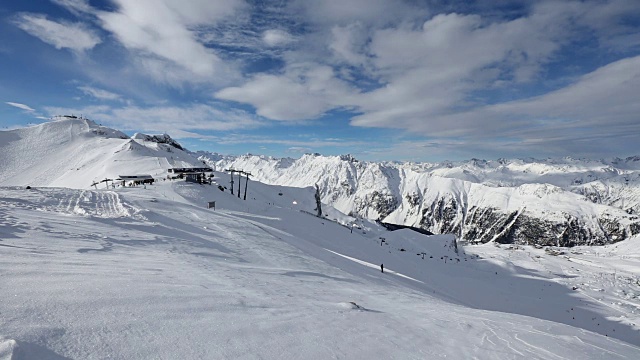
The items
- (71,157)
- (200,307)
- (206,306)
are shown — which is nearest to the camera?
(200,307)

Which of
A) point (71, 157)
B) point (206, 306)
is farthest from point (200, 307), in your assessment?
point (71, 157)

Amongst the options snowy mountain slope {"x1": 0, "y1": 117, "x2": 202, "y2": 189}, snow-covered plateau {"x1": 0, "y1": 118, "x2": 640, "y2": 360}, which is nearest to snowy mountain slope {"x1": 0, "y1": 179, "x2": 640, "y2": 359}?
snow-covered plateau {"x1": 0, "y1": 118, "x2": 640, "y2": 360}

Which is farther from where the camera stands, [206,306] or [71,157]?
[71,157]

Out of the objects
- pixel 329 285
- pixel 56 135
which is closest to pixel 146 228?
pixel 329 285

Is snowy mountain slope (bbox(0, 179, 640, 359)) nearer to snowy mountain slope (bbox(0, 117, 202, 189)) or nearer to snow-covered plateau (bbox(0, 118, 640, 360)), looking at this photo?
snow-covered plateau (bbox(0, 118, 640, 360))

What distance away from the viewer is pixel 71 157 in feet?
258

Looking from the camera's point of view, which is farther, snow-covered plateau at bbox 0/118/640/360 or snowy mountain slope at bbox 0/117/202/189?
snowy mountain slope at bbox 0/117/202/189

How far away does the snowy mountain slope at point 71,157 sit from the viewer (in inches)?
2367

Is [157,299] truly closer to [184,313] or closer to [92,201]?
[184,313]

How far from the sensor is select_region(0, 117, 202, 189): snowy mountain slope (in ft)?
197

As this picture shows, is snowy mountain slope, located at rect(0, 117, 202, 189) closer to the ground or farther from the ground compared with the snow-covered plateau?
farther from the ground

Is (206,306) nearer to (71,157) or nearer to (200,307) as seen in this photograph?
(200,307)

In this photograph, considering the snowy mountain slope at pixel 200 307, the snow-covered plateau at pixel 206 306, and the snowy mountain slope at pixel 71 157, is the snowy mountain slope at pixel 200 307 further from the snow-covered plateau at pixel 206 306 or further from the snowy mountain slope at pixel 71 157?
the snowy mountain slope at pixel 71 157

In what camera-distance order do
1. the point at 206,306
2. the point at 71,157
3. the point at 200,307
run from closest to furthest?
1. the point at 200,307
2. the point at 206,306
3. the point at 71,157
